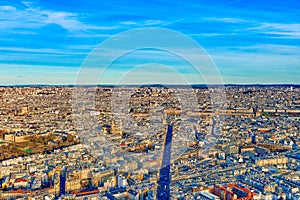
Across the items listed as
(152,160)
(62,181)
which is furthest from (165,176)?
(62,181)

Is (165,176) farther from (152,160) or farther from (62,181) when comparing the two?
(62,181)

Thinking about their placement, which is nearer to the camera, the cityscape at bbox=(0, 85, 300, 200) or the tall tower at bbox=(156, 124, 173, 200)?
the tall tower at bbox=(156, 124, 173, 200)

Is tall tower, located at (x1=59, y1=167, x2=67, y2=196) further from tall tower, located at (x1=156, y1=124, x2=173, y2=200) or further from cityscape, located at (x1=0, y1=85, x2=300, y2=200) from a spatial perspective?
tall tower, located at (x1=156, y1=124, x2=173, y2=200)

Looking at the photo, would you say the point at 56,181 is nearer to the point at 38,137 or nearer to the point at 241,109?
the point at 38,137

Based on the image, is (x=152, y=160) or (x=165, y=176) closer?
(x=165, y=176)

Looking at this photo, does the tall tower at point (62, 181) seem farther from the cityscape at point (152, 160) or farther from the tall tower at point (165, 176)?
the tall tower at point (165, 176)

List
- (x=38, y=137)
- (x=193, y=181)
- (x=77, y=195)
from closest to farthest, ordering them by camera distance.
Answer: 1. (x=77, y=195)
2. (x=193, y=181)
3. (x=38, y=137)

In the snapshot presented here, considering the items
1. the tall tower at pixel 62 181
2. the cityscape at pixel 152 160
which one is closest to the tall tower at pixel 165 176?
the cityscape at pixel 152 160

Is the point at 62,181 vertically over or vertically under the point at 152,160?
under

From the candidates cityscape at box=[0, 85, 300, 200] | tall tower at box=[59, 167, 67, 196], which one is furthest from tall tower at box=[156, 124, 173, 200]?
tall tower at box=[59, 167, 67, 196]

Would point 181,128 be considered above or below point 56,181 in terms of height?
above

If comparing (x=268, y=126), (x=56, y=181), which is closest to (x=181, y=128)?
(x=56, y=181)
